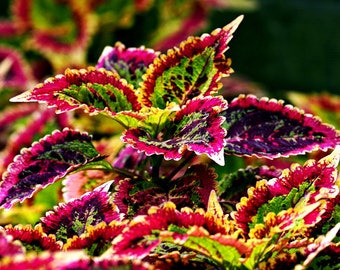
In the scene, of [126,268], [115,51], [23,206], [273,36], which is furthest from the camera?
[273,36]

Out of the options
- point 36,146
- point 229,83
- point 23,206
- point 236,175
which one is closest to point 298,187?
point 236,175

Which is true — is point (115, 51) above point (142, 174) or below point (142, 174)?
above

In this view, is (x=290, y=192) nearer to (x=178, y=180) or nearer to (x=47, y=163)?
(x=178, y=180)

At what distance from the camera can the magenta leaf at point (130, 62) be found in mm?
1066

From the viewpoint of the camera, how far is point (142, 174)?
1.04 m

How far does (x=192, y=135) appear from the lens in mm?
881

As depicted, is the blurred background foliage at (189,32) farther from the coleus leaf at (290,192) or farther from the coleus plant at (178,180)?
the coleus leaf at (290,192)

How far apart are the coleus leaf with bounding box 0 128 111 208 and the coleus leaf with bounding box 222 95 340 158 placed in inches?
7.1

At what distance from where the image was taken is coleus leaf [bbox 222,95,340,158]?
958mm

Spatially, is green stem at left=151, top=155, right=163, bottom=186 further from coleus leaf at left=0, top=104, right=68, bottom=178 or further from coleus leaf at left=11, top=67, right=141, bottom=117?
coleus leaf at left=0, top=104, right=68, bottom=178

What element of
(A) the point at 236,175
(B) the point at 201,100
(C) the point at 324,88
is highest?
(B) the point at 201,100

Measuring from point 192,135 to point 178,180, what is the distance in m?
0.12

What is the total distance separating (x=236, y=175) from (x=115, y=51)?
26cm

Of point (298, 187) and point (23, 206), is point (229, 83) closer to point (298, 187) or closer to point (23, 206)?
point (23, 206)
